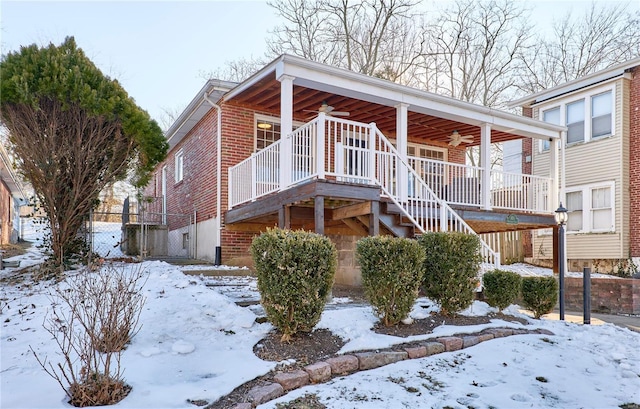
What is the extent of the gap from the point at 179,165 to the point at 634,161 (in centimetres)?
1272

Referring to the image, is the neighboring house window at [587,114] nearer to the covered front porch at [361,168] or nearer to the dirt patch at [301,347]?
the covered front porch at [361,168]

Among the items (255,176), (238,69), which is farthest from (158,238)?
(238,69)

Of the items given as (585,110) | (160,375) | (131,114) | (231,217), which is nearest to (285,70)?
(131,114)

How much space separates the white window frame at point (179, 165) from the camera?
1253cm

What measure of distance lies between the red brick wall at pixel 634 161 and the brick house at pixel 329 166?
292 centimetres

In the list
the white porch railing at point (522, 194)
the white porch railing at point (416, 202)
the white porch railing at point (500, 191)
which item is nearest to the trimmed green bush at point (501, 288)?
the white porch railing at point (416, 202)

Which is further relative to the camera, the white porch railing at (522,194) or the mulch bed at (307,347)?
the white porch railing at (522,194)

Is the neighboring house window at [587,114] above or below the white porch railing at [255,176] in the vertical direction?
above

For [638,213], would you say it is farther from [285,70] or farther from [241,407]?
[241,407]

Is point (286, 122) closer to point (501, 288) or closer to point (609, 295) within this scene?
point (501, 288)

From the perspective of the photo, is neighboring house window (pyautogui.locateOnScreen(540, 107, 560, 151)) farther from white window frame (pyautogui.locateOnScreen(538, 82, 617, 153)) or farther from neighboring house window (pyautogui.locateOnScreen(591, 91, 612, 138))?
neighboring house window (pyautogui.locateOnScreen(591, 91, 612, 138))

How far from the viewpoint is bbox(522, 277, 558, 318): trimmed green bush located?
661 centimetres

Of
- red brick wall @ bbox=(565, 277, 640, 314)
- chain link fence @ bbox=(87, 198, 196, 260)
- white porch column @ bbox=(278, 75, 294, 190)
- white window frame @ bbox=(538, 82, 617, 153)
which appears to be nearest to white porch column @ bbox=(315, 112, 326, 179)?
white porch column @ bbox=(278, 75, 294, 190)

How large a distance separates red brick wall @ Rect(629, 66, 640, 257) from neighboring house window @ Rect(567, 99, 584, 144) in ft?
4.25
